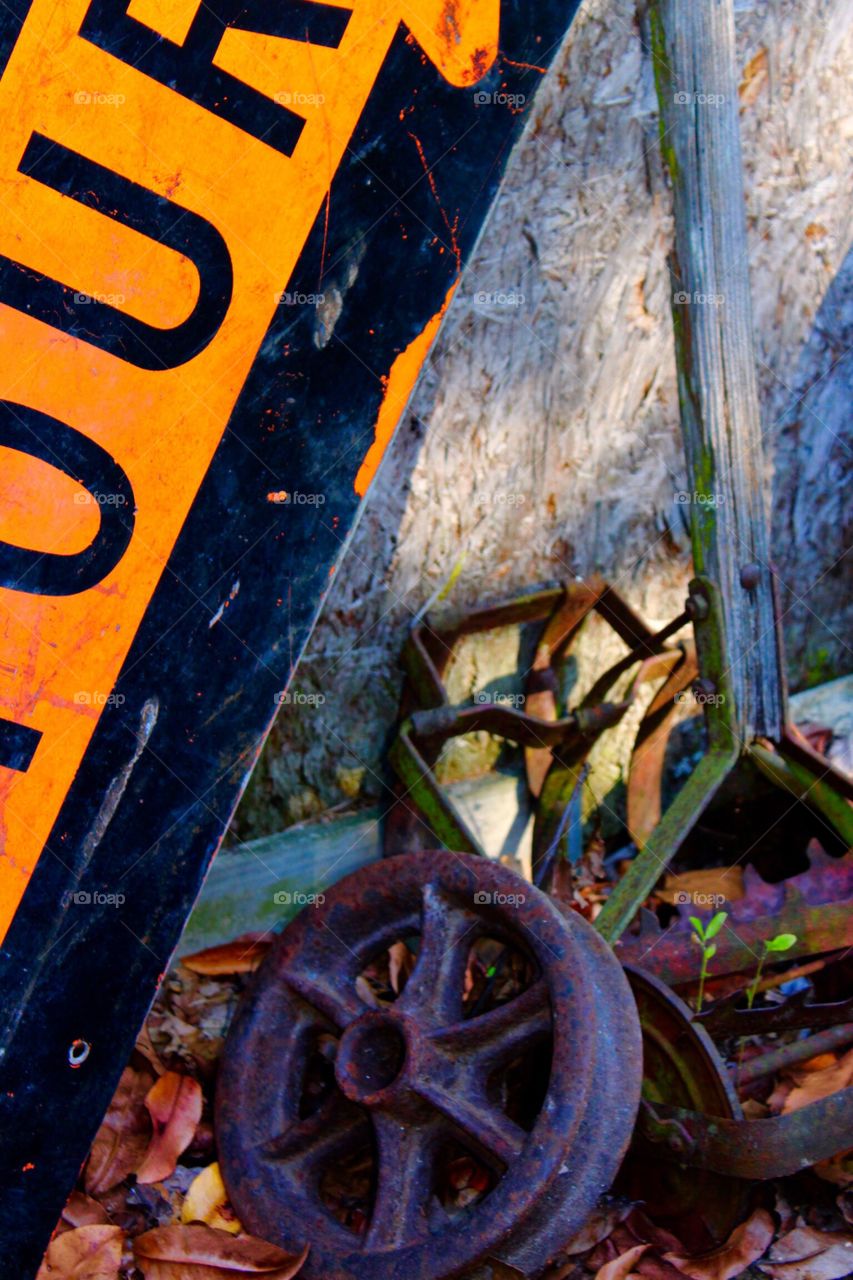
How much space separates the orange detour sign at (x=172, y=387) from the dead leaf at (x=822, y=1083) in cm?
103

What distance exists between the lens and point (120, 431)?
1818 millimetres

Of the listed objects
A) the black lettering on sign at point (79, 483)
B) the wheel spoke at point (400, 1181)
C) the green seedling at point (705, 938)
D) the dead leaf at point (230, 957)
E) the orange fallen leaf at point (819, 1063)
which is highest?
the black lettering on sign at point (79, 483)

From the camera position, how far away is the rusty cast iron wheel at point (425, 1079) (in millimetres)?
1559

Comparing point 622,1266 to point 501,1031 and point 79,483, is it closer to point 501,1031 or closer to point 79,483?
point 501,1031

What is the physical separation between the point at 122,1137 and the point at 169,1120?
77 mm

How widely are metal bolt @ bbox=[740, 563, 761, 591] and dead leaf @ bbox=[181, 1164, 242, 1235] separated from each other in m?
1.39

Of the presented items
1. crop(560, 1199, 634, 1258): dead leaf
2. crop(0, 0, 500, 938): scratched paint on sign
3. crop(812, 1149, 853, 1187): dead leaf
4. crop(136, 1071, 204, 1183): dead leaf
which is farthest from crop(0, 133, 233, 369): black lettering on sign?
crop(812, 1149, 853, 1187): dead leaf

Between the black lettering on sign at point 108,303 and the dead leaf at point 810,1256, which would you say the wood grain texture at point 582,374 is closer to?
the black lettering on sign at point 108,303

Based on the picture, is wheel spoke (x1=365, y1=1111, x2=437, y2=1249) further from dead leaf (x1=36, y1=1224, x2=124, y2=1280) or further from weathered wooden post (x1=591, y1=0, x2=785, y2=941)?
weathered wooden post (x1=591, y1=0, x2=785, y2=941)

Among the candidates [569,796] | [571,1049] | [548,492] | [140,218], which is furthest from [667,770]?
[140,218]

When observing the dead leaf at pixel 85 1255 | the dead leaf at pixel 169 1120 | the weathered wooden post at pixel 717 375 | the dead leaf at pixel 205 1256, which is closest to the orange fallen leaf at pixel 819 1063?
the weathered wooden post at pixel 717 375

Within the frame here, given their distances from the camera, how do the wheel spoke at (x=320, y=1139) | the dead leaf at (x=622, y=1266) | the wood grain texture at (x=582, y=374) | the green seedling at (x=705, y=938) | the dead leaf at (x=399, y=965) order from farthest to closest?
the wood grain texture at (x=582, y=374)
the dead leaf at (x=399, y=965)
the green seedling at (x=705, y=938)
the wheel spoke at (x=320, y=1139)
the dead leaf at (x=622, y=1266)

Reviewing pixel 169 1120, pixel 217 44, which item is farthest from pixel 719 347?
pixel 169 1120

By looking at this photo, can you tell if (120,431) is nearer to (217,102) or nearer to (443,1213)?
(217,102)
